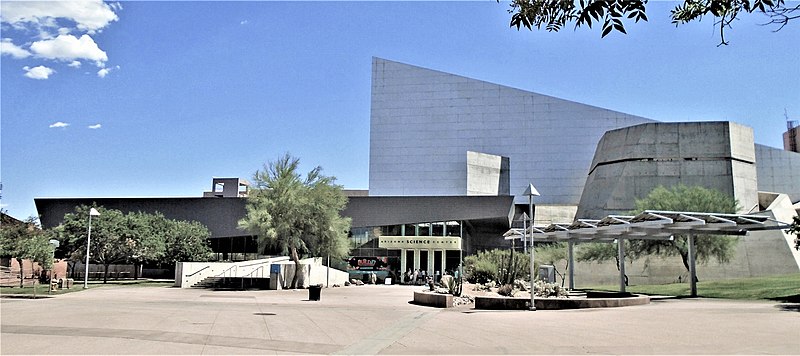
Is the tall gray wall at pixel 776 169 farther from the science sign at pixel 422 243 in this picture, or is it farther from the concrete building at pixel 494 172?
the science sign at pixel 422 243

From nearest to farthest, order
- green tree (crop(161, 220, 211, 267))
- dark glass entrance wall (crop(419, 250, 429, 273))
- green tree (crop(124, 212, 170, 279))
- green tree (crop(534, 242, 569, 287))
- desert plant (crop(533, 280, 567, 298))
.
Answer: desert plant (crop(533, 280, 567, 298))
green tree (crop(124, 212, 170, 279))
green tree (crop(161, 220, 211, 267))
green tree (crop(534, 242, 569, 287))
dark glass entrance wall (crop(419, 250, 429, 273))

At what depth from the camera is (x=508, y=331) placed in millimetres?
13102

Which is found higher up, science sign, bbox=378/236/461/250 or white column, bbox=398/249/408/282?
science sign, bbox=378/236/461/250

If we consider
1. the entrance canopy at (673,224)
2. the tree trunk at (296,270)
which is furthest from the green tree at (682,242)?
the tree trunk at (296,270)

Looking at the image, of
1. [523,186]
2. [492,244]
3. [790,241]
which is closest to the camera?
[790,241]

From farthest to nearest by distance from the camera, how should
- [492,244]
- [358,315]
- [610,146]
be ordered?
[492,244]
[610,146]
[358,315]

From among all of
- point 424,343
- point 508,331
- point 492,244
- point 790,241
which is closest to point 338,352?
point 424,343

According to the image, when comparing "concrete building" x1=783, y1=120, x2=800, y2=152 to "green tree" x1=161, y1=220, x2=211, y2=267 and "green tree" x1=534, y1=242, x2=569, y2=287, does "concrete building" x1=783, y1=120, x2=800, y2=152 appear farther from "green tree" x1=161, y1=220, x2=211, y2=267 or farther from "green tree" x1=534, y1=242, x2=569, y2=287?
"green tree" x1=161, y1=220, x2=211, y2=267

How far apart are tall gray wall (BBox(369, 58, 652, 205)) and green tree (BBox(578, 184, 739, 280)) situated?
36681 mm

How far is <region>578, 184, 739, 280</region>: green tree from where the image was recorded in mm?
41156

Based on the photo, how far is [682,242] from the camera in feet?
135

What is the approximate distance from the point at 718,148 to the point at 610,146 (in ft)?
31.9

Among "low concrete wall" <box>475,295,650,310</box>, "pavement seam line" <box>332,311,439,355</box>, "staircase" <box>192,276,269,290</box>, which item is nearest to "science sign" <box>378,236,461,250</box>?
"staircase" <box>192,276,269,290</box>

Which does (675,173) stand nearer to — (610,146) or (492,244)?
(610,146)
